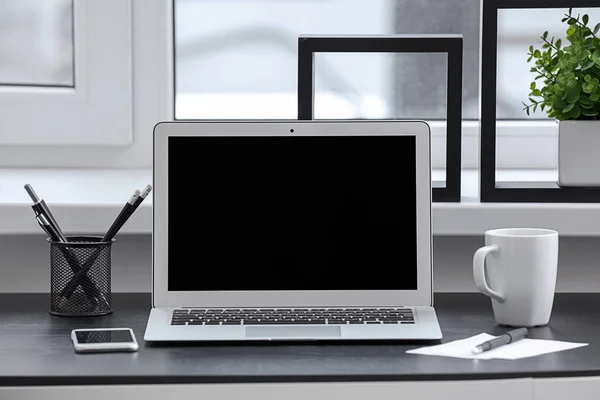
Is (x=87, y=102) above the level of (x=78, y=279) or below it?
above

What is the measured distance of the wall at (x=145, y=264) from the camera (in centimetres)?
150

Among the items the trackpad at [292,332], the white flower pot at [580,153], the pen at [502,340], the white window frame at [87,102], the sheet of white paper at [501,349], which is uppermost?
the white window frame at [87,102]

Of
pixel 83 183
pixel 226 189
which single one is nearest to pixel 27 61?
pixel 83 183

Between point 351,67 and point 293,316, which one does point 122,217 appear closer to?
point 293,316

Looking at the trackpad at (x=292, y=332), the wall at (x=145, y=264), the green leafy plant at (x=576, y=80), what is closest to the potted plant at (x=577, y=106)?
the green leafy plant at (x=576, y=80)

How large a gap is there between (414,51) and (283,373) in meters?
0.65

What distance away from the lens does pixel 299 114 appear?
142 cm

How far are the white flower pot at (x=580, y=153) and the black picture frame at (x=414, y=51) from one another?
0.17 metres

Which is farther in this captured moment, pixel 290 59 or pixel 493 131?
pixel 290 59

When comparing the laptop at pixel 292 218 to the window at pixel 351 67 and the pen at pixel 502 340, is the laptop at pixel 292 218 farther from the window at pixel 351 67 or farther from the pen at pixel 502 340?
the window at pixel 351 67

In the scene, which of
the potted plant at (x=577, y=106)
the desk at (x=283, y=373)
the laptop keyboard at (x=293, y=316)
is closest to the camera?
the desk at (x=283, y=373)

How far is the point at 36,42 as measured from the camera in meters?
1.74

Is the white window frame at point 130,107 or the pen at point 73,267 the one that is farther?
the white window frame at point 130,107

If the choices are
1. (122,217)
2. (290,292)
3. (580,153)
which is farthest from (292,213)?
(580,153)
